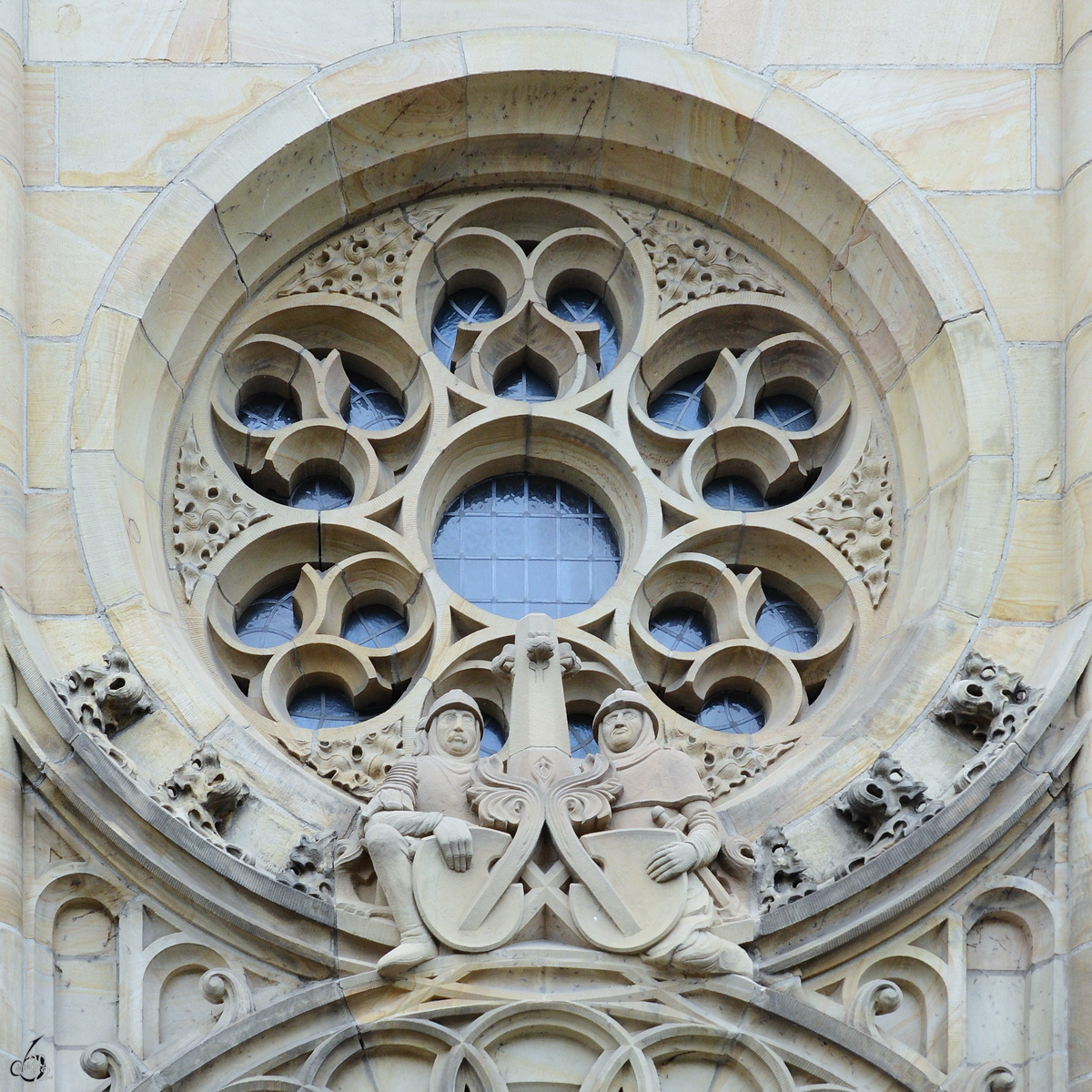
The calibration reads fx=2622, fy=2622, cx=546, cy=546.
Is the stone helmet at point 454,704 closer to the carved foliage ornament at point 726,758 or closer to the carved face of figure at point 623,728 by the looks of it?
the carved face of figure at point 623,728

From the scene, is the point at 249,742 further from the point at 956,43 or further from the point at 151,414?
the point at 956,43

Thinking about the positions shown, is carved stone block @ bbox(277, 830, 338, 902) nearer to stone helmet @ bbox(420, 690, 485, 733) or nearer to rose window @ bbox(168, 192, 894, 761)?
stone helmet @ bbox(420, 690, 485, 733)

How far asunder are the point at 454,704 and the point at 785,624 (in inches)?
91.6

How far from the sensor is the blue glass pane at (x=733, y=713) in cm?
1334

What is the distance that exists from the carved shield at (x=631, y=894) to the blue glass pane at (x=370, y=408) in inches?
132

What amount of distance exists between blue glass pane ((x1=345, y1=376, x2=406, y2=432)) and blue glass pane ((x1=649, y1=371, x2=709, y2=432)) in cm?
139

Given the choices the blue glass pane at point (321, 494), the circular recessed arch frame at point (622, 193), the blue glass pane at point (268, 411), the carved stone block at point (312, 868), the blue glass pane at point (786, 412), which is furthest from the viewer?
the blue glass pane at point (786, 412)

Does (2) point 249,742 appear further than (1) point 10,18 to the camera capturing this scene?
No

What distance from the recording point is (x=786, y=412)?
46.9 ft

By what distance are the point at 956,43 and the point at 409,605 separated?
13.6ft

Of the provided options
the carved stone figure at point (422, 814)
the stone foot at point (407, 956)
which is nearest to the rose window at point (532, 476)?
the carved stone figure at point (422, 814)

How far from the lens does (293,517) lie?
44.3 feet

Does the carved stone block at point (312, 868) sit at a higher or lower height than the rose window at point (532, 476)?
lower

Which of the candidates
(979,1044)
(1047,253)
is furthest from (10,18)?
(979,1044)
